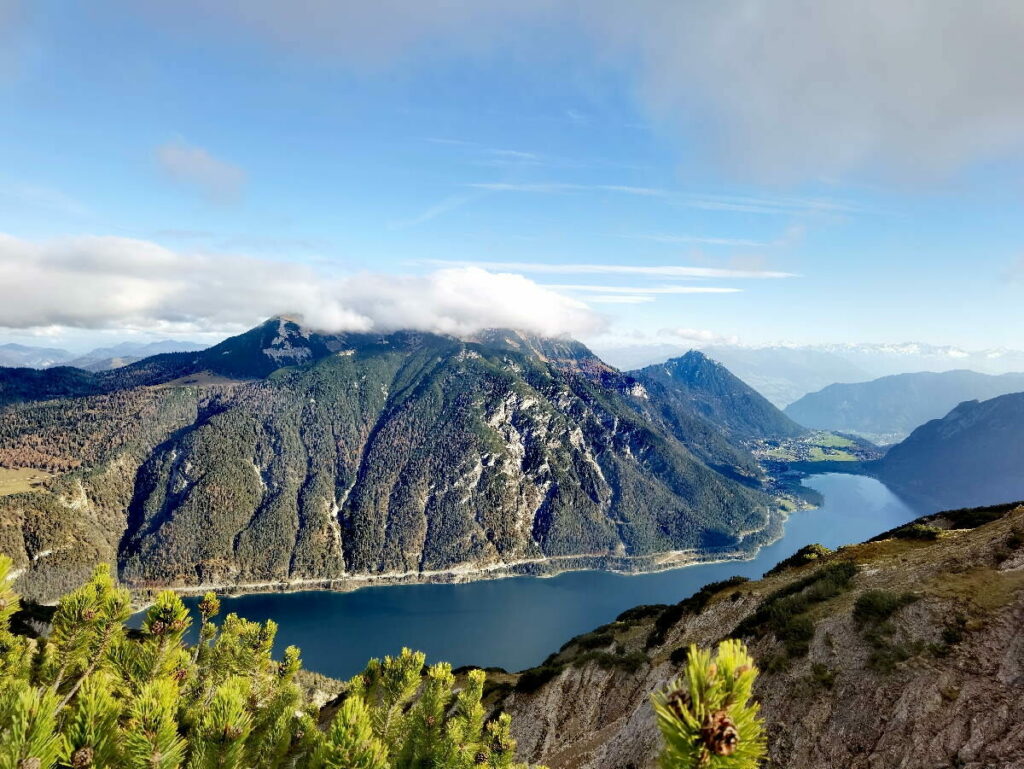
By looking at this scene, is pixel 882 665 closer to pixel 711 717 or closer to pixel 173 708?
pixel 711 717

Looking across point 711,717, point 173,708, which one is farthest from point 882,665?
point 173,708

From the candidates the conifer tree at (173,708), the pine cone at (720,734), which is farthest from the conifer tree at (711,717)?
the conifer tree at (173,708)

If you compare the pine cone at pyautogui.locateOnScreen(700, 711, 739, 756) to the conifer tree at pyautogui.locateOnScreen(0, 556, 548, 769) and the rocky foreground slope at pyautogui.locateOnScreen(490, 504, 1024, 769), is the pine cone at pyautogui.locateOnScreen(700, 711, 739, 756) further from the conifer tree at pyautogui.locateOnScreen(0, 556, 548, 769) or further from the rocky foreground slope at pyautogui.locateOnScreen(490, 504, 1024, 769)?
the rocky foreground slope at pyautogui.locateOnScreen(490, 504, 1024, 769)

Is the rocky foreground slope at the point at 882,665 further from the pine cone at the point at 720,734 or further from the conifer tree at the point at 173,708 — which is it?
the pine cone at the point at 720,734

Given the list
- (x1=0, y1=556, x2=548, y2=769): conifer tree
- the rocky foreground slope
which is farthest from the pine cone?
the rocky foreground slope

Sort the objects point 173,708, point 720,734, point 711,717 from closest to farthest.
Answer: point 720,734 < point 711,717 < point 173,708

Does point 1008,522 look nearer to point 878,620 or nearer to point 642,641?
point 878,620
